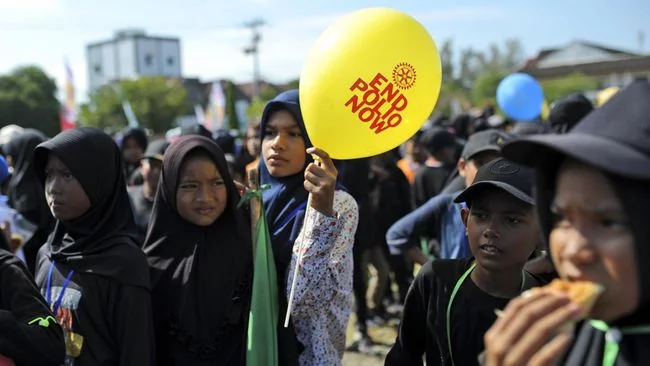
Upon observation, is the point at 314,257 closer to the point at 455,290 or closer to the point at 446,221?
the point at 455,290

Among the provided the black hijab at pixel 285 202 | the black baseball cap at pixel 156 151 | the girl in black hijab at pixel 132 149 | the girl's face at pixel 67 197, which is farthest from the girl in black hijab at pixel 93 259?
the girl in black hijab at pixel 132 149

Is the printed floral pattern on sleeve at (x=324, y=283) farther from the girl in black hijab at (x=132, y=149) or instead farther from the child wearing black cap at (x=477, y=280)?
the girl in black hijab at (x=132, y=149)

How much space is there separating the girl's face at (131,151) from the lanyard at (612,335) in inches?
239

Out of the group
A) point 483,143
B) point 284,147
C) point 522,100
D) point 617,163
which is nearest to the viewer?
point 617,163

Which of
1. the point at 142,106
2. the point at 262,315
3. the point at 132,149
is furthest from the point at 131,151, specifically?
the point at 142,106

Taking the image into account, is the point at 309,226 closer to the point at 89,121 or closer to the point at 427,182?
the point at 427,182

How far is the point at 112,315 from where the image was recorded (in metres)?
2.53

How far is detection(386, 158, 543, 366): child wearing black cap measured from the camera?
6.76ft

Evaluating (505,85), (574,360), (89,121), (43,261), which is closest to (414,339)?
(574,360)

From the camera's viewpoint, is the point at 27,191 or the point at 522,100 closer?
Answer: the point at 27,191

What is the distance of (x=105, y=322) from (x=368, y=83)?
4.70 feet

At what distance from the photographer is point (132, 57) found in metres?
101

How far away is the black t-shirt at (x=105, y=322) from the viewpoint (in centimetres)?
246

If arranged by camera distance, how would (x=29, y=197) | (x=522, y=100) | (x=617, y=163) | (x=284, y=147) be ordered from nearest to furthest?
(x=617, y=163)
(x=284, y=147)
(x=29, y=197)
(x=522, y=100)
